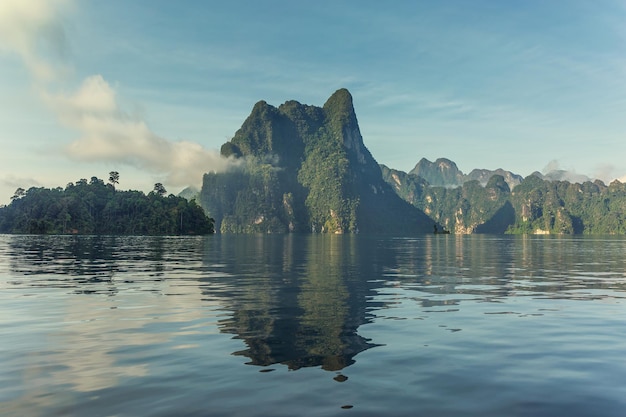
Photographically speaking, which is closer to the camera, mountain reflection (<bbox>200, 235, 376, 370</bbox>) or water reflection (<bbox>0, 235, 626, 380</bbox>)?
mountain reflection (<bbox>200, 235, 376, 370</bbox>)

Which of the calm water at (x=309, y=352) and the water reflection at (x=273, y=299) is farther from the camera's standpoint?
the water reflection at (x=273, y=299)

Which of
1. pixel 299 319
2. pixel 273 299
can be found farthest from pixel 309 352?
pixel 273 299

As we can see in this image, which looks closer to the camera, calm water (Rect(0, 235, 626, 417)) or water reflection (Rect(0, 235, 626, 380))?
calm water (Rect(0, 235, 626, 417))

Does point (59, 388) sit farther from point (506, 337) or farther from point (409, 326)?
point (506, 337)

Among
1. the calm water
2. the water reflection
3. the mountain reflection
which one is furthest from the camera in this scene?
the water reflection

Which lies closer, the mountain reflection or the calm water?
the calm water

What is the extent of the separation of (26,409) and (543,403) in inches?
464

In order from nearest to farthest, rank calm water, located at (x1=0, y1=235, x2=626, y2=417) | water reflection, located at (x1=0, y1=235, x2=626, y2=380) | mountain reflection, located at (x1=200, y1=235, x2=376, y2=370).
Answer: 1. calm water, located at (x1=0, y1=235, x2=626, y2=417)
2. mountain reflection, located at (x1=200, y1=235, x2=376, y2=370)
3. water reflection, located at (x1=0, y1=235, x2=626, y2=380)

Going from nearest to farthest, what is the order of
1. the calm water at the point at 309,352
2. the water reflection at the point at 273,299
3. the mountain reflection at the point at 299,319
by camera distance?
1. the calm water at the point at 309,352
2. the mountain reflection at the point at 299,319
3. the water reflection at the point at 273,299

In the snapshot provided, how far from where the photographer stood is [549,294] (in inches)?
1303

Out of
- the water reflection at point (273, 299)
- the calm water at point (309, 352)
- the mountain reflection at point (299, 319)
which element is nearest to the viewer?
the calm water at point (309, 352)

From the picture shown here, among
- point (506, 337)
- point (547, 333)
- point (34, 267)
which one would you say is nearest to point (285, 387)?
point (506, 337)

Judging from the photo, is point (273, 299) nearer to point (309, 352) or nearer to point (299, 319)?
point (299, 319)

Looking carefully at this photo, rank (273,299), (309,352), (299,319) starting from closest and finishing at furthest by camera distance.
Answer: (309,352)
(299,319)
(273,299)
